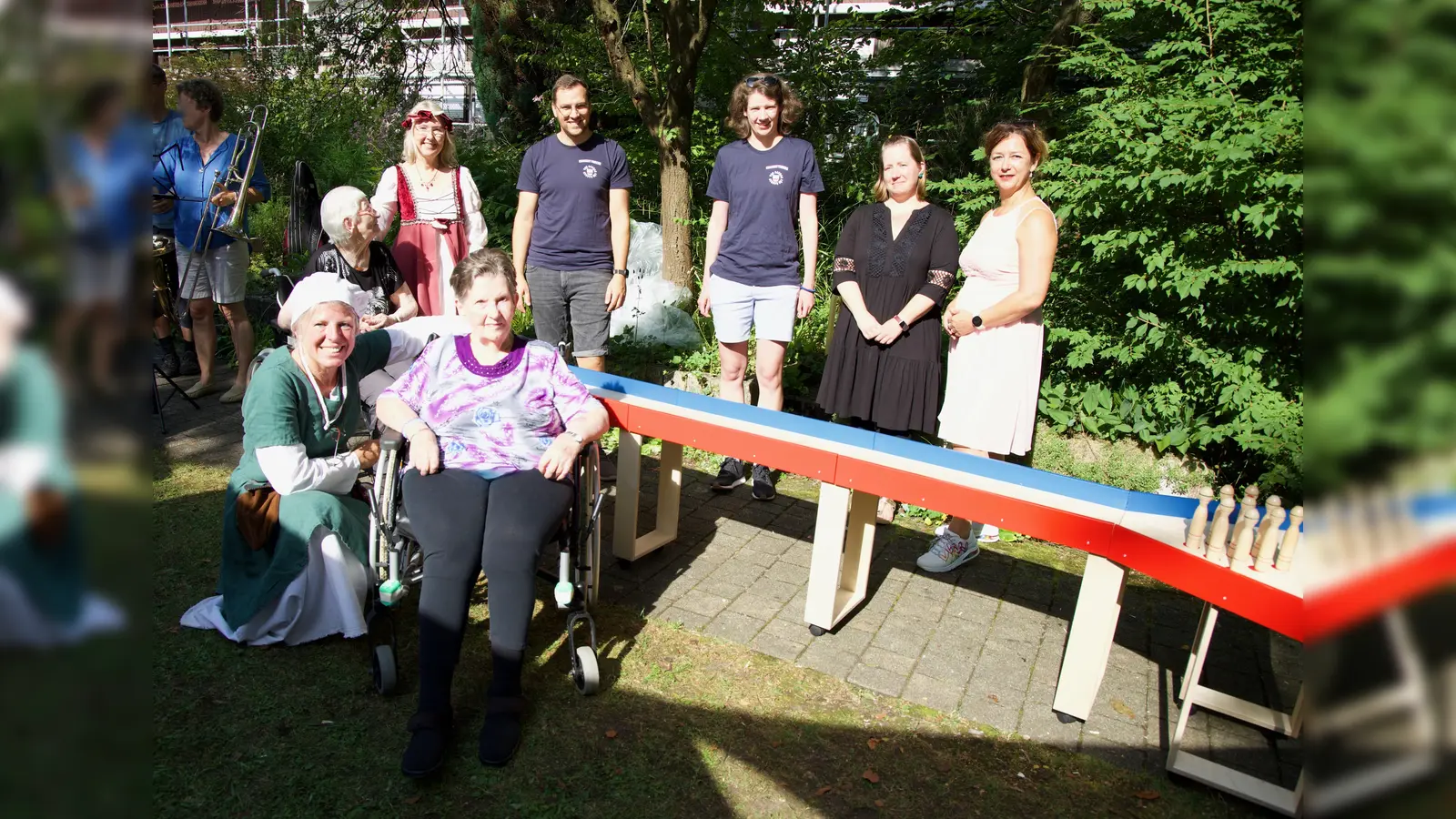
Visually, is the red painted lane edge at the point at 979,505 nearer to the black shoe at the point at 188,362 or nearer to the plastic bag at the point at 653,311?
the plastic bag at the point at 653,311

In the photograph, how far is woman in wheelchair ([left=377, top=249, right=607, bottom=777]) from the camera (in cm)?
270

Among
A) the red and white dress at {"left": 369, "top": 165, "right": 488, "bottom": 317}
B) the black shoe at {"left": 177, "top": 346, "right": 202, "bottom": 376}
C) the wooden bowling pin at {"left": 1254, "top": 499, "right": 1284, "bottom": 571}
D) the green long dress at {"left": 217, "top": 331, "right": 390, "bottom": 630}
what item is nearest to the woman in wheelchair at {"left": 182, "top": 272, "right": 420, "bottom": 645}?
the green long dress at {"left": 217, "top": 331, "right": 390, "bottom": 630}

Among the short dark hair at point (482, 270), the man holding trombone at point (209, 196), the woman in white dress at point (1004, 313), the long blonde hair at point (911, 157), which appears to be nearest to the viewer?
the short dark hair at point (482, 270)

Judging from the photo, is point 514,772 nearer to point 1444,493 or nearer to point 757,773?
point 757,773

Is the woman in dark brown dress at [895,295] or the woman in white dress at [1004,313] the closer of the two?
the woman in white dress at [1004,313]

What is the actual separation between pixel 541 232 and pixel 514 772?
2.69 m

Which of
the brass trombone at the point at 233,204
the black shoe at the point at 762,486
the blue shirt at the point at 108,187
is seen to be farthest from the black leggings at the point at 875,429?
the blue shirt at the point at 108,187

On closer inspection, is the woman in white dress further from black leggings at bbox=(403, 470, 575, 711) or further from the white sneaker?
black leggings at bbox=(403, 470, 575, 711)

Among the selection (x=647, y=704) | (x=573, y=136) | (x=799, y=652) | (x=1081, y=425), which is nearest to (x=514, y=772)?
(x=647, y=704)

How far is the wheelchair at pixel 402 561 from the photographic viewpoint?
2885mm

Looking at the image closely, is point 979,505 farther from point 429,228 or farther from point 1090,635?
point 429,228

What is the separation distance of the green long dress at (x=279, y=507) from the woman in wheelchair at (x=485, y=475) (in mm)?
293

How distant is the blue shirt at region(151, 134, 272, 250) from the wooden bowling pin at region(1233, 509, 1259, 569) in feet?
17.0

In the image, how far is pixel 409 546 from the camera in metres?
3.07
